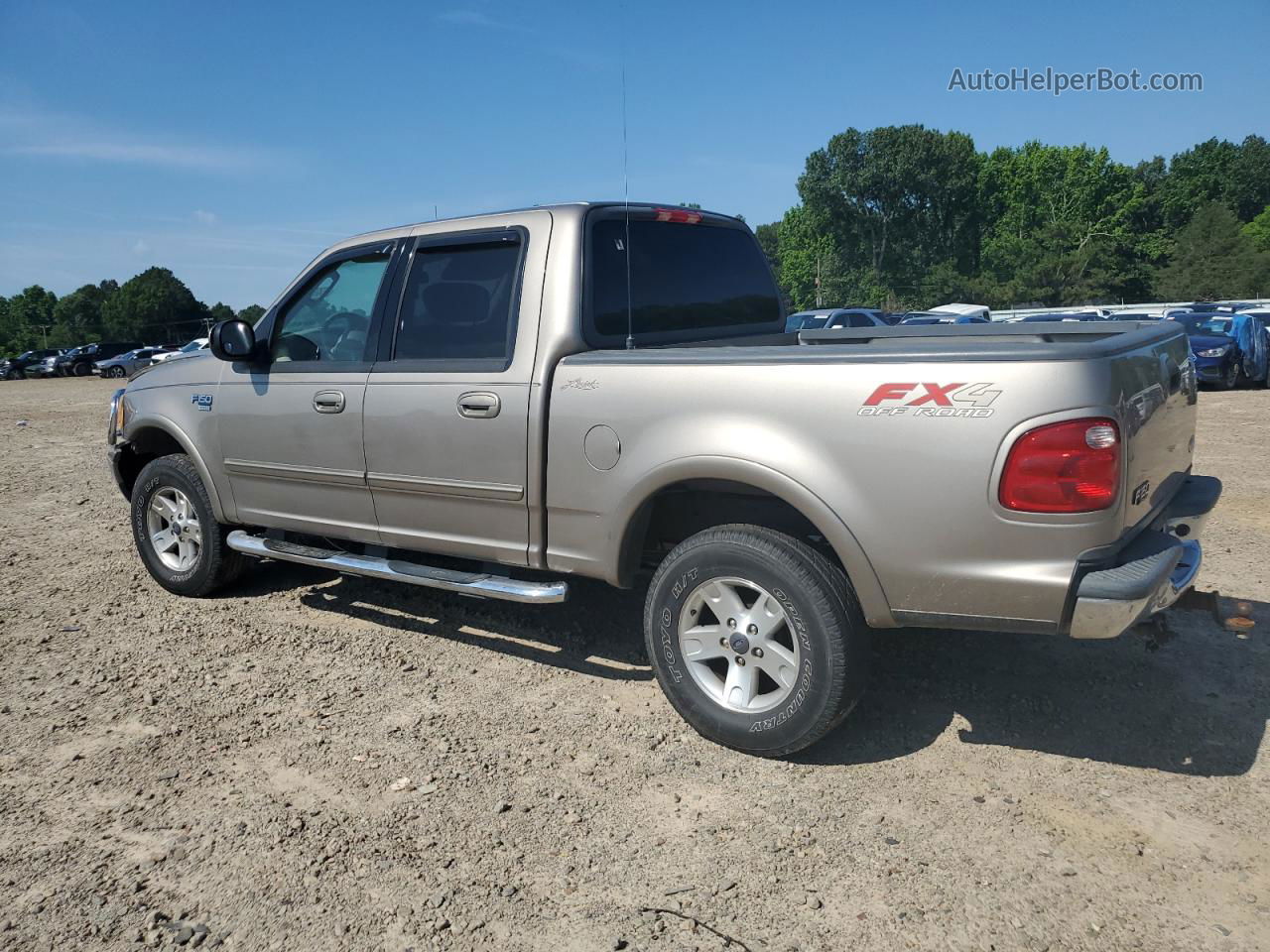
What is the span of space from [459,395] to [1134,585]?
2668mm

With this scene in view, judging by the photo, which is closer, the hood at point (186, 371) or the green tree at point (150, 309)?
the hood at point (186, 371)

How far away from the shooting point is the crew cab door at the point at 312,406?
4.59 m

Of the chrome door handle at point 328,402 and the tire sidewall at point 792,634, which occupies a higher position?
the chrome door handle at point 328,402

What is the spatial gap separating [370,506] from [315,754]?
132 centimetres

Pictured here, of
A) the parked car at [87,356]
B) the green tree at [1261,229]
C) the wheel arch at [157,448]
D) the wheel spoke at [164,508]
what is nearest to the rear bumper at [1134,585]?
the wheel arch at [157,448]

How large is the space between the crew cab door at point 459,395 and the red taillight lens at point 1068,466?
195cm

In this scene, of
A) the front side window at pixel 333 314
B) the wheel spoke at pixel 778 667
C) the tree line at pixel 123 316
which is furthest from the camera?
the tree line at pixel 123 316

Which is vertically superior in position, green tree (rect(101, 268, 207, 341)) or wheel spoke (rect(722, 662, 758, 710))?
green tree (rect(101, 268, 207, 341))

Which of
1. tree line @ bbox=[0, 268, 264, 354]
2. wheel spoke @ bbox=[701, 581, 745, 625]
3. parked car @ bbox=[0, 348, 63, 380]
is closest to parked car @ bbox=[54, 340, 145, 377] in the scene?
parked car @ bbox=[0, 348, 63, 380]

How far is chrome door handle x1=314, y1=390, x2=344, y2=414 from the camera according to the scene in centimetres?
457

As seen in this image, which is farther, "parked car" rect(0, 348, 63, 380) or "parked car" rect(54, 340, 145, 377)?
"parked car" rect(0, 348, 63, 380)

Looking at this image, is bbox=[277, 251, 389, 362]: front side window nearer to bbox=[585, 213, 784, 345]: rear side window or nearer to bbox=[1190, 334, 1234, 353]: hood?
bbox=[585, 213, 784, 345]: rear side window

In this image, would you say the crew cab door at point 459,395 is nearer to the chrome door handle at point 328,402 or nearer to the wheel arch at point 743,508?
the chrome door handle at point 328,402

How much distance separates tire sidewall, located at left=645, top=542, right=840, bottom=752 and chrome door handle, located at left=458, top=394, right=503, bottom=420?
1.02 meters
